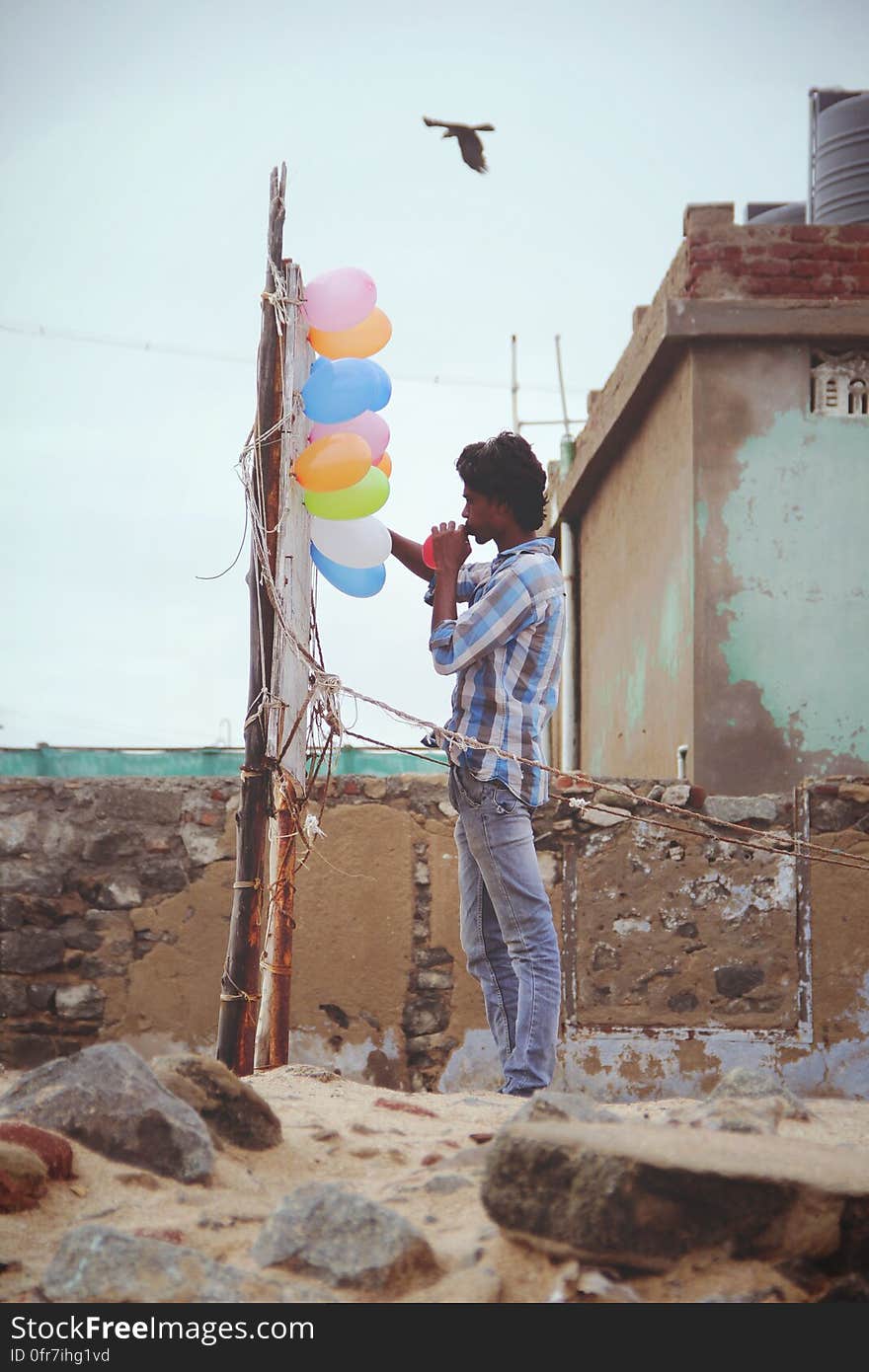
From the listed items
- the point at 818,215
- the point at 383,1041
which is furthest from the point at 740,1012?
the point at 818,215

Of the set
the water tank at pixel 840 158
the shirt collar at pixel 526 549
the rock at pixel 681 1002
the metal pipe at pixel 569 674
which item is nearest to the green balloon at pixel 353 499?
the shirt collar at pixel 526 549

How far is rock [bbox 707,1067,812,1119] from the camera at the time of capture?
115 inches

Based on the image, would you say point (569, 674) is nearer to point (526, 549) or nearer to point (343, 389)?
point (343, 389)

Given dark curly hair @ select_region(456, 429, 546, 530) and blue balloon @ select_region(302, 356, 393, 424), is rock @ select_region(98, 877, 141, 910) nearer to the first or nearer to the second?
blue balloon @ select_region(302, 356, 393, 424)

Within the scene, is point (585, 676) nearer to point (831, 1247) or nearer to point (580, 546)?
point (580, 546)

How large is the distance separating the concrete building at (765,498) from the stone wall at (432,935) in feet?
2.82

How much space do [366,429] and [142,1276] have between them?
2.55m

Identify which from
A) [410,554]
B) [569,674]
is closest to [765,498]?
[410,554]

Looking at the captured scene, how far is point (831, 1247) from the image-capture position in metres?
1.96

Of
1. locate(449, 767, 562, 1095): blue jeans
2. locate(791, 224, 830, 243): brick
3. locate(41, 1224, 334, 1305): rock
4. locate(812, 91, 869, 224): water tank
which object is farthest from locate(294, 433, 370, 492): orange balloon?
locate(812, 91, 869, 224): water tank

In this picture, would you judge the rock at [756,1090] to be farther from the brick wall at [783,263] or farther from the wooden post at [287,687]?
the brick wall at [783,263]

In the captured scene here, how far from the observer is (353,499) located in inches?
145

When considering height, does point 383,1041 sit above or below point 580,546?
below
